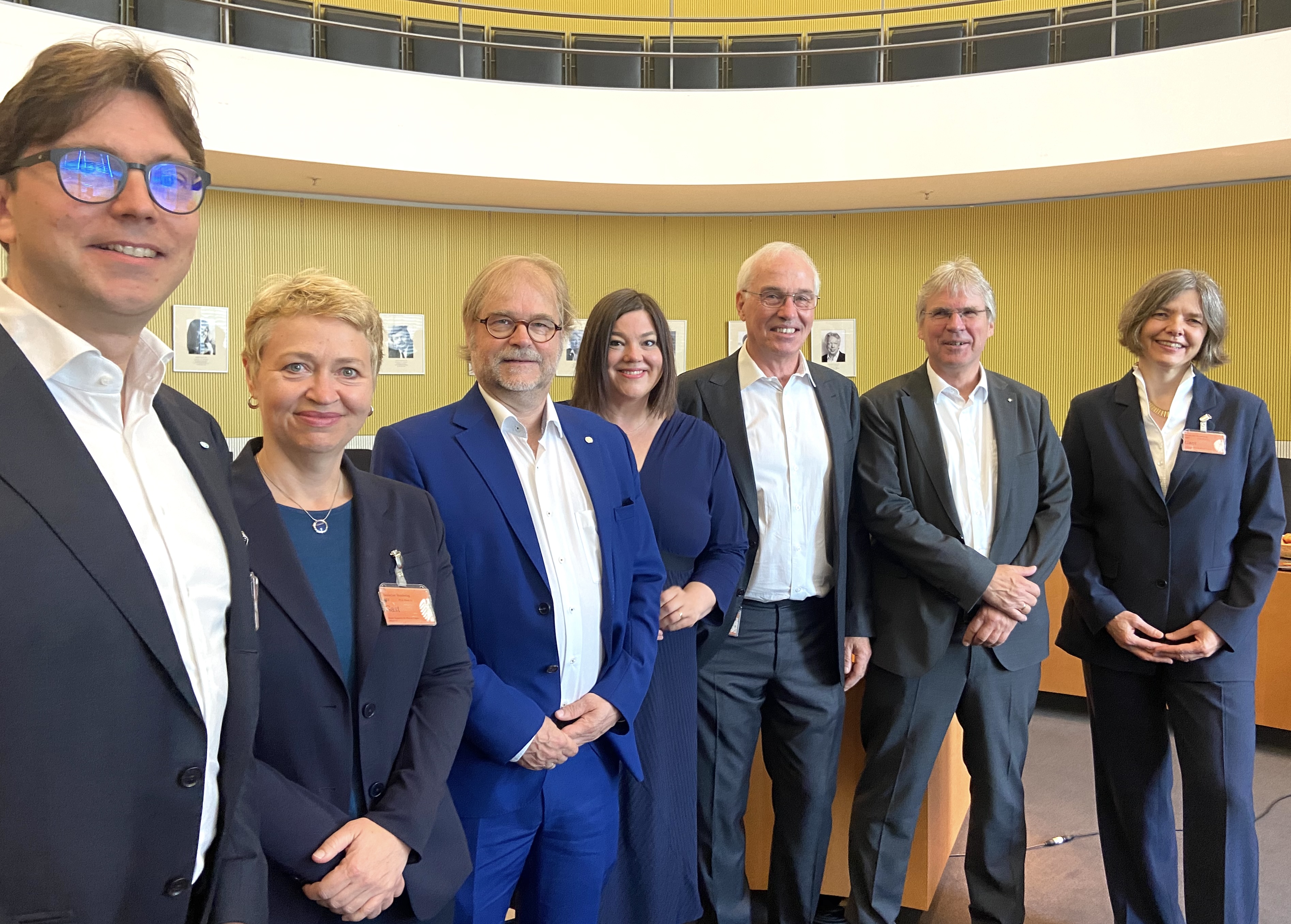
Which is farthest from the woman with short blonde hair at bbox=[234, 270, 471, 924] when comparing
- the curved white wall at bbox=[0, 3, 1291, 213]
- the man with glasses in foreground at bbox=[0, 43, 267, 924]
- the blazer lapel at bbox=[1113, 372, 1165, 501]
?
the curved white wall at bbox=[0, 3, 1291, 213]

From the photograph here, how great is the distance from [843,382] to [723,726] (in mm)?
1119

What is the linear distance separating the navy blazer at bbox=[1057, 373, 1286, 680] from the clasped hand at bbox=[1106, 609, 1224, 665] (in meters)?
0.02

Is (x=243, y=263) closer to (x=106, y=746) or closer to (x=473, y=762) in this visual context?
(x=473, y=762)

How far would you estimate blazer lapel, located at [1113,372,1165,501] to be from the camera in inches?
106

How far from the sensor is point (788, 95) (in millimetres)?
8305

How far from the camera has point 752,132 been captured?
843 cm

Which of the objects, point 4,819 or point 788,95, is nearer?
point 4,819

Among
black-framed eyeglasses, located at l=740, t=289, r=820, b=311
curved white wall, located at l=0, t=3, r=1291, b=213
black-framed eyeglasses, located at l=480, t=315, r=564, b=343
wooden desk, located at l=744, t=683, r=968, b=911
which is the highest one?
curved white wall, located at l=0, t=3, r=1291, b=213

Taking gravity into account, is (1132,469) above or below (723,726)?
above

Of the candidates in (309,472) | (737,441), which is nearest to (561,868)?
(309,472)

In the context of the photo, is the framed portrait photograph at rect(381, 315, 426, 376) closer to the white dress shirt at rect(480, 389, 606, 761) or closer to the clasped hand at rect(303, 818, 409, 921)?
the white dress shirt at rect(480, 389, 606, 761)

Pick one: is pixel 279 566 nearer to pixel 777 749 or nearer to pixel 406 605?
pixel 406 605

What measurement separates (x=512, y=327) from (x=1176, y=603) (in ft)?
6.60

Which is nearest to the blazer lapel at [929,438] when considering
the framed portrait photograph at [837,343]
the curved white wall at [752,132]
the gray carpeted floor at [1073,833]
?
the gray carpeted floor at [1073,833]
